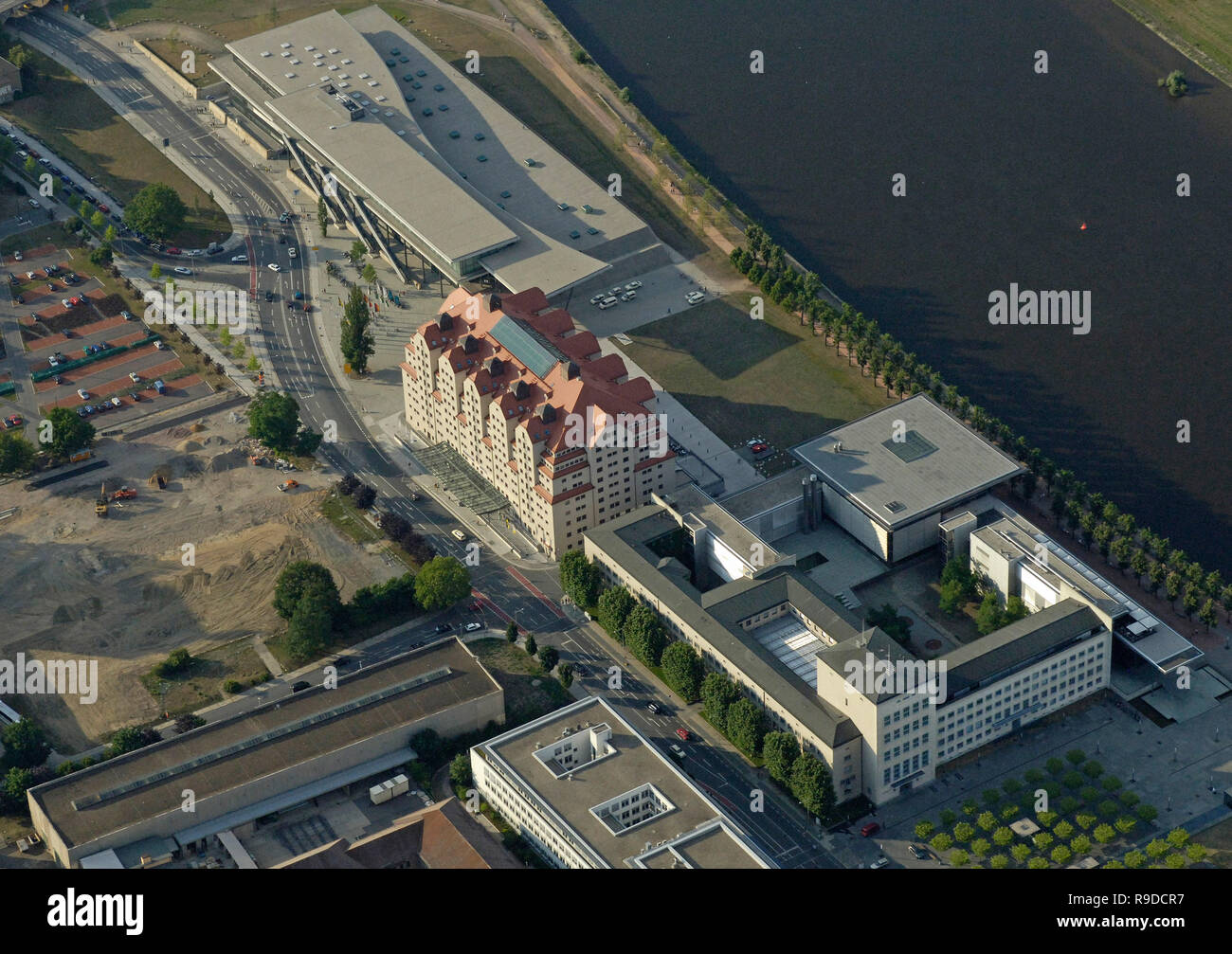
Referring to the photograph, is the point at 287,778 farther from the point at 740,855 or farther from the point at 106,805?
the point at 740,855

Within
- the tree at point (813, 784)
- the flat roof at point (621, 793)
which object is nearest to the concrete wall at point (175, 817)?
the flat roof at point (621, 793)

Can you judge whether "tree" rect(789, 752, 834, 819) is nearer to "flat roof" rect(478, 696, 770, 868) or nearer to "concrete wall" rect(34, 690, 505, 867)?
"flat roof" rect(478, 696, 770, 868)

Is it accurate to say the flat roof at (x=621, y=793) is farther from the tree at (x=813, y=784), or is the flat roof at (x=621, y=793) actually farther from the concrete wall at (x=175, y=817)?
the concrete wall at (x=175, y=817)

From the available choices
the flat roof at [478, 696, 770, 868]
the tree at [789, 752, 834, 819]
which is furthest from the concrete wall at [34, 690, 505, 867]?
the tree at [789, 752, 834, 819]

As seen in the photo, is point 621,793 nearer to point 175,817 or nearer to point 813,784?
point 813,784
